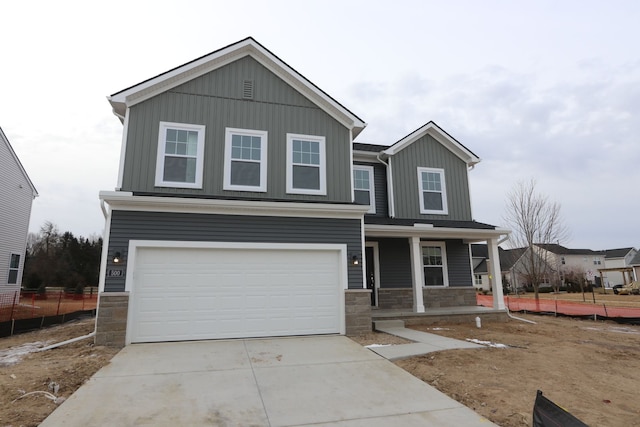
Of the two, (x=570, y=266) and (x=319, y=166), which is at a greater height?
(x=319, y=166)

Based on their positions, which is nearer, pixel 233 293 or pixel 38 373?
pixel 38 373

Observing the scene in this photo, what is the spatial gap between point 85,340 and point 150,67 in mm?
10174

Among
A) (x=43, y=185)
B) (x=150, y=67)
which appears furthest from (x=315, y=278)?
(x=43, y=185)

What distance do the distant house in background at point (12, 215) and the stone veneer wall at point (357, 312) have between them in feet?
57.9

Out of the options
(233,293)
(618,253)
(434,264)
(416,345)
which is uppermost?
(618,253)

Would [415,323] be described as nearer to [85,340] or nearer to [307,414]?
[307,414]

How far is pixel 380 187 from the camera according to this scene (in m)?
13.0

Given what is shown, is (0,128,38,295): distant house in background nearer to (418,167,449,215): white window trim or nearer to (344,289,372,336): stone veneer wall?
(344,289,372,336): stone veneer wall

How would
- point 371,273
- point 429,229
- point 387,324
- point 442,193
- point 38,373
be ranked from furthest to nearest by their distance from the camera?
point 442,193 < point 371,273 < point 429,229 < point 387,324 < point 38,373

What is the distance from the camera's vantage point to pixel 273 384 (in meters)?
5.00

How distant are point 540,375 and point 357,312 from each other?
4135 mm

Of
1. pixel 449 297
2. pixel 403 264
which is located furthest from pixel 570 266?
pixel 403 264

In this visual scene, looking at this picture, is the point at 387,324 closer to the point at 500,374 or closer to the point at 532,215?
the point at 500,374

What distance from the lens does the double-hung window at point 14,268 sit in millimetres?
17109
